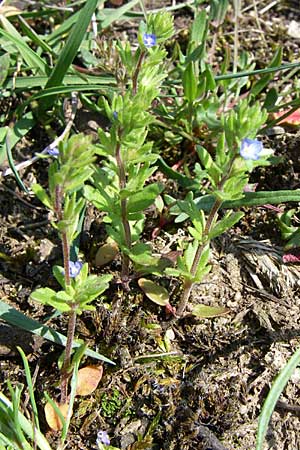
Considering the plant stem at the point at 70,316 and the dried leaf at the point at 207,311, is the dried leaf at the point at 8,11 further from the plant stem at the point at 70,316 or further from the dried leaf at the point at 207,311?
the dried leaf at the point at 207,311

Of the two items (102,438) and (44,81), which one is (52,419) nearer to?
(102,438)

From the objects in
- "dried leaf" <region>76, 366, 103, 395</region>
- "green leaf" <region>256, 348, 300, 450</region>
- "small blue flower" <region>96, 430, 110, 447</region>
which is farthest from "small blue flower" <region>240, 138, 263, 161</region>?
"small blue flower" <region>96, 430, 110, 447</region>

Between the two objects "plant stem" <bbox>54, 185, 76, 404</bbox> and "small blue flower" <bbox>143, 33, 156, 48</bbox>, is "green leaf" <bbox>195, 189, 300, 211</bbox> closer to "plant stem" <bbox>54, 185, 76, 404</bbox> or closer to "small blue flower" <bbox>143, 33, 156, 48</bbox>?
"small blue flower" <bbox>143, 33, 156, 48</bbox>

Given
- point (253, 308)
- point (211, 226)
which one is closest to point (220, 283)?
point (253, 308)

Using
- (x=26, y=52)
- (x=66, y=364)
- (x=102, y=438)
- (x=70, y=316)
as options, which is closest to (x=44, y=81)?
(x=26, y=52)

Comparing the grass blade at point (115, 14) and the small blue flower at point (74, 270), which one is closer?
the small blue flower at point (74, 270)

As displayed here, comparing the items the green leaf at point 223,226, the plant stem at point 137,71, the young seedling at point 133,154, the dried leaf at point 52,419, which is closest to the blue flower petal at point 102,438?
the dried leaf at point 52,419
